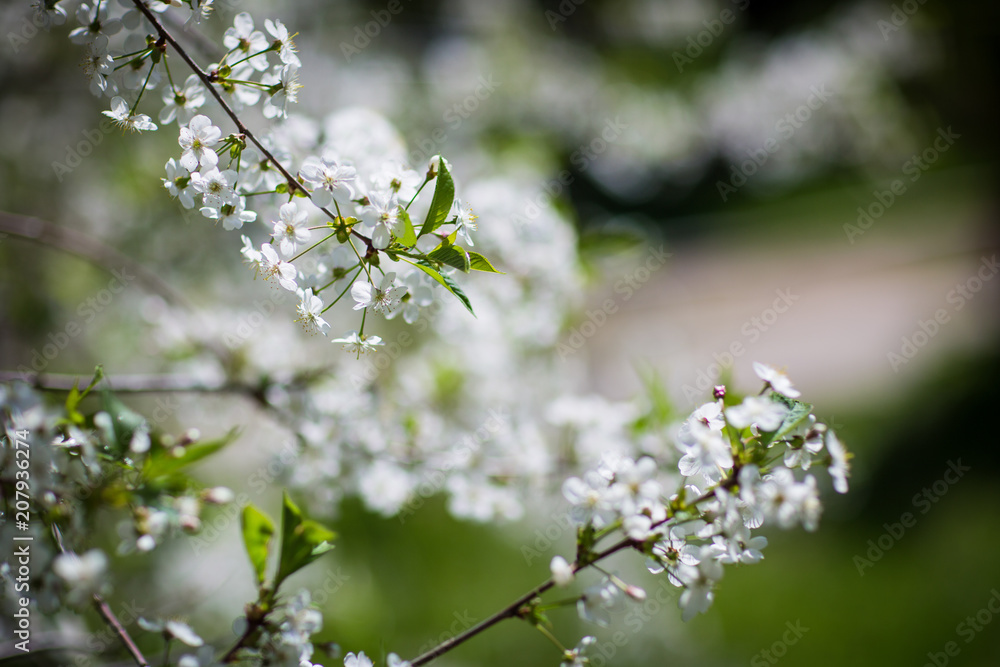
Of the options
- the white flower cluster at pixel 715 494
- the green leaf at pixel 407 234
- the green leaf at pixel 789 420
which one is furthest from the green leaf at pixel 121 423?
the green leaf at pixel 789 420

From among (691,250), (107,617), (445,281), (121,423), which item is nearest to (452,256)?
(445,281)

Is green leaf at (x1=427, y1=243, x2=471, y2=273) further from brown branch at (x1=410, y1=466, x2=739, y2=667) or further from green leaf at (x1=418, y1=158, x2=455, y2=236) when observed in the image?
brown branch at (x1=410, y1=466, x2=739, y2=667)

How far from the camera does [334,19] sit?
3.71 meters

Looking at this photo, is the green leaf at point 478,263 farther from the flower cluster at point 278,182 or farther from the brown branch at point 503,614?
the brown branch at point 503,614

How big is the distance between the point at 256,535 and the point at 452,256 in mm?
543

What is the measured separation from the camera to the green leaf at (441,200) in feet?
3.02

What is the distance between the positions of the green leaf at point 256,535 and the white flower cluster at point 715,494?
463mm

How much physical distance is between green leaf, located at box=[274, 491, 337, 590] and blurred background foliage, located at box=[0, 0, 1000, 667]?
20 centimetres

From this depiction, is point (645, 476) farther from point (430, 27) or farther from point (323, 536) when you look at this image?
point (430, 27)

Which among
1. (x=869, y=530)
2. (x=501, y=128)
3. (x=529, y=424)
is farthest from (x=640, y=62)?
(x=529, y=424)

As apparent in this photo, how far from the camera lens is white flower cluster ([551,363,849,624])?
85 cm

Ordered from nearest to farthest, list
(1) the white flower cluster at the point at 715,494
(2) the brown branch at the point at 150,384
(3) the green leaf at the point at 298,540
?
(1) the white flower cluster at the point at 715,494
(3) the green leaf at the point at 298,540
(2) the brown branch at the point at 150,384

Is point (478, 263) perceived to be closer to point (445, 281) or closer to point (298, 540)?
point (445, 281)

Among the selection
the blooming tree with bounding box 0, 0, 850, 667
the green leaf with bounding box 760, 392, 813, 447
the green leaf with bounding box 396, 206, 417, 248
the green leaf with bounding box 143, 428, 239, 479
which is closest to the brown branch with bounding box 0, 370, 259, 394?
the blooming tree with bounding box 0, 0, 850, 667
